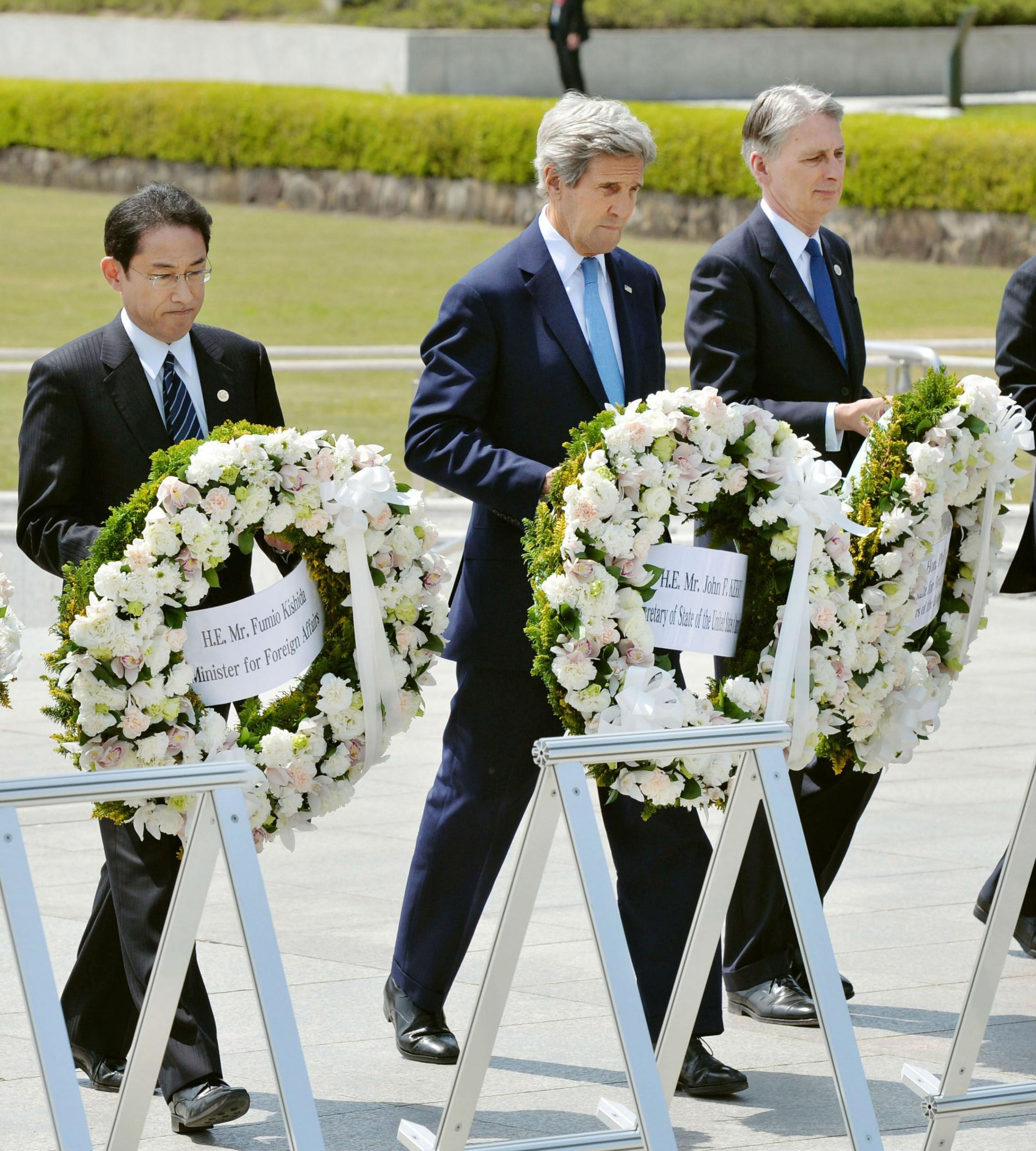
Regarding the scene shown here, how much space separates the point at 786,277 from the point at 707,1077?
1.98m

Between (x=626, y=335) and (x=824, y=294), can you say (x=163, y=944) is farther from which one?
(x=824, y=294)

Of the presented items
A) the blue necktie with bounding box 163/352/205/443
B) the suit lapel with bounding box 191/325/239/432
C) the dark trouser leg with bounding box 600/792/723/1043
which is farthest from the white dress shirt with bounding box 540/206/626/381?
the dark trouser leg with bounding box 600/792/723/1043

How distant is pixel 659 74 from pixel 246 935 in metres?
31.9

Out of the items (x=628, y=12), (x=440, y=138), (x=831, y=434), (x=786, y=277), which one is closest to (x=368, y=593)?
A: (x=831, y=434)

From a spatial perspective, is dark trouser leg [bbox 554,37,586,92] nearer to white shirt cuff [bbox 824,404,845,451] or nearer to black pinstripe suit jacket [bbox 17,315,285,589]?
white shirt cuff [bbox 824,404,845,451]

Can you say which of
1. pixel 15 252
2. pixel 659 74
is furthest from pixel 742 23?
pixel 15 252

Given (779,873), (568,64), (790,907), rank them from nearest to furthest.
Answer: (790,907)
(779,873)
(568,64)

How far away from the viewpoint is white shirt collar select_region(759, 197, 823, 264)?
5238 millimetres

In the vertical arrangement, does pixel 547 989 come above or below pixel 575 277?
below

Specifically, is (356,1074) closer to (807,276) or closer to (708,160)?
(807,276)

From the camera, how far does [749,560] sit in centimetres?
436

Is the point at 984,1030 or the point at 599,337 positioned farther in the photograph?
the point at 599,337

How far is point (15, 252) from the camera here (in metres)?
23.5

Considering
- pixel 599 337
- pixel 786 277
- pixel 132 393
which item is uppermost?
pixel 786 277
